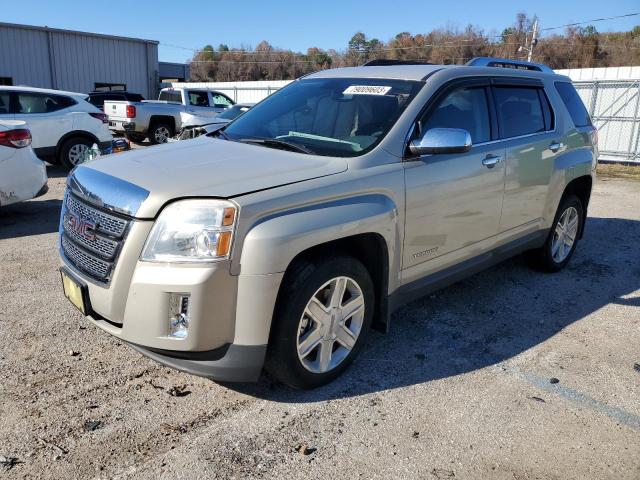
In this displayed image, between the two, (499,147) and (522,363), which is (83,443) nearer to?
(522,363)

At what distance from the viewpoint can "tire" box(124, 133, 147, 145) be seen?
1605 cm

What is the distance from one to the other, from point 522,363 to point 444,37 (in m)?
60.8

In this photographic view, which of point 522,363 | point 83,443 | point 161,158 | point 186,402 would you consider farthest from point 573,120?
point 83,443

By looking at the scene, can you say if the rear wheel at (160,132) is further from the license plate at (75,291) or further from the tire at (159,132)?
the license plate at (75,291)

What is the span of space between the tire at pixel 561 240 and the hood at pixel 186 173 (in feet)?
9.87

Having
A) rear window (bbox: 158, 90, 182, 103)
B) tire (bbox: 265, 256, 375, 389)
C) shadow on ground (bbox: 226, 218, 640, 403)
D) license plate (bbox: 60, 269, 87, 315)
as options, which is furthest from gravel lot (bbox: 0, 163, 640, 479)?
rear window (bbox: 158, 90, 182, 103)

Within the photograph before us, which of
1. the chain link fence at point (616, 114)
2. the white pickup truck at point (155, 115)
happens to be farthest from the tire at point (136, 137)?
the chain link fence at point (616, 114)

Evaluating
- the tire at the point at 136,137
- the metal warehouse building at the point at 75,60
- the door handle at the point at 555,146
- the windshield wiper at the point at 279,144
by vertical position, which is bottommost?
the tire at the point at 136,137

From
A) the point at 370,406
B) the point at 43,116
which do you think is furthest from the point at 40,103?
the point at 370,406

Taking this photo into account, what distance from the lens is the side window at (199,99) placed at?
1772 centimetres

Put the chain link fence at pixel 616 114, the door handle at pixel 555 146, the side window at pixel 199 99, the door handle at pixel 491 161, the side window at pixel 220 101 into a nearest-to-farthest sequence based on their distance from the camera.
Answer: the door handle at pixel 491 161, the door handle at pixel 555 146, the chain link fence at pixel 616 114, the side window at pixel 199 99, the side window at pixel 220 101

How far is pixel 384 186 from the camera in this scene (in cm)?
328

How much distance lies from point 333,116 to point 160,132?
13.5 m

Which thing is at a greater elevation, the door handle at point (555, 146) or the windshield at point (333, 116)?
the windshield at point (333, 116)
